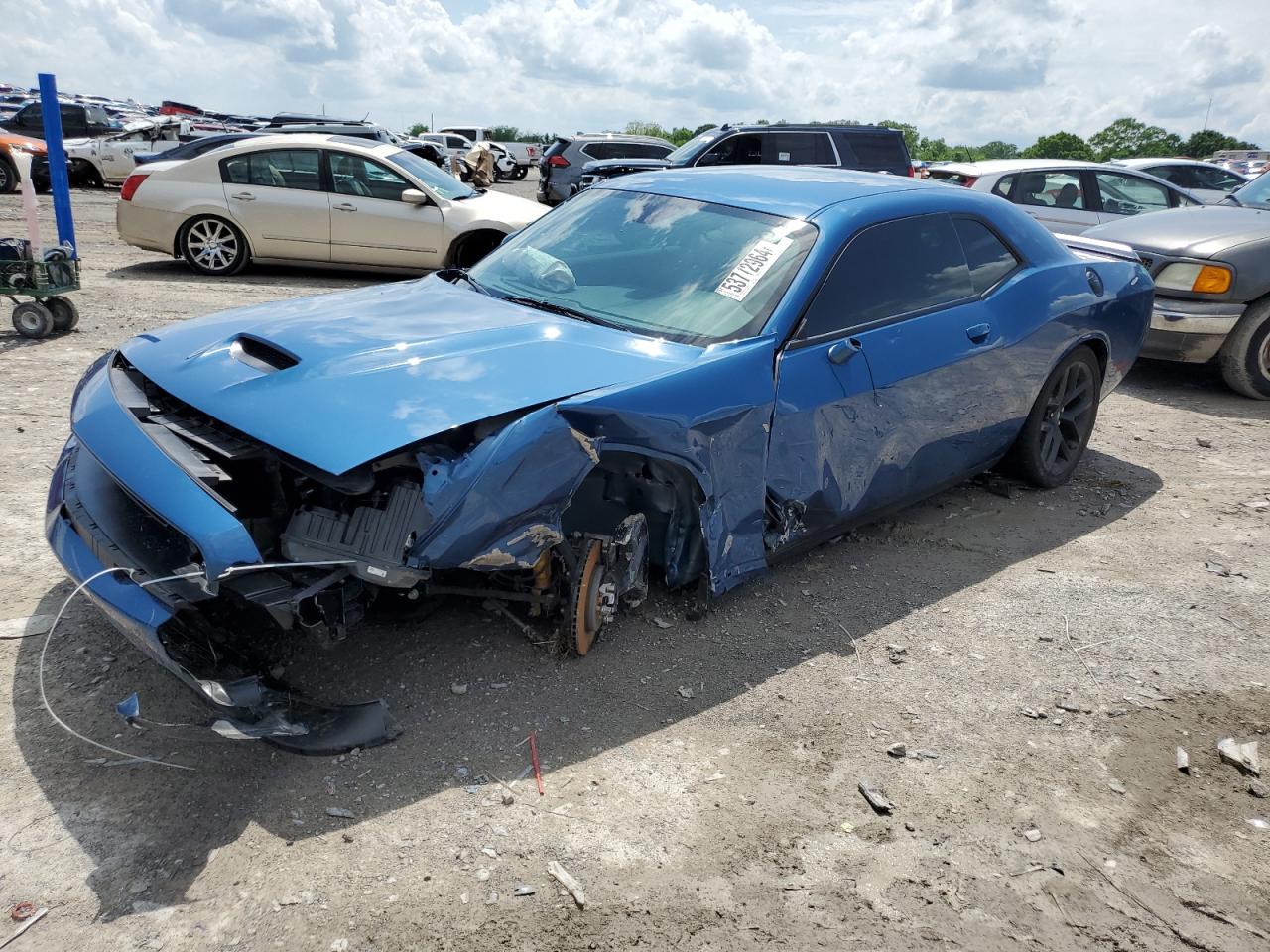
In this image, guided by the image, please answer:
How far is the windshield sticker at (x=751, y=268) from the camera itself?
12.7 ft

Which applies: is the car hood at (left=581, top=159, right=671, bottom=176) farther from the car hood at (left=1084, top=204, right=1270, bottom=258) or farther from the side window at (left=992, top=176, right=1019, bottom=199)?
the car hood at (left=1084, top=204, right=1270, bottom=258)

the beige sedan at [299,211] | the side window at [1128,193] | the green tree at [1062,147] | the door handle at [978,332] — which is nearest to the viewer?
the door handle at [978,332]

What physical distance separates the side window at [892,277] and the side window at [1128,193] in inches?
282

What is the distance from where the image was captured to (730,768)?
3.12 metres

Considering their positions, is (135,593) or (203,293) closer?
(135,593)

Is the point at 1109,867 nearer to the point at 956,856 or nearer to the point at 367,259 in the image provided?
the point at 956,856

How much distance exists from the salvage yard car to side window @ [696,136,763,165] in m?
3.14

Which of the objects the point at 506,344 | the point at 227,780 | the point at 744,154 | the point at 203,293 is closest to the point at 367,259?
the point at 203,293

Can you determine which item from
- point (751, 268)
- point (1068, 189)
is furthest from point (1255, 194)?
point (751, 268)

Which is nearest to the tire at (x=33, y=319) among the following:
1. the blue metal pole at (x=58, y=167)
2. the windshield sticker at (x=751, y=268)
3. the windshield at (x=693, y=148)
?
the blue metal pole at (x=58, y=167)

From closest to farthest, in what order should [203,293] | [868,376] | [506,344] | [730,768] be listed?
1. [730,768]
2. [506,344]
3. [868,376]
4. [203,293]

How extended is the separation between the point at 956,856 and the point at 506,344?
6.93 ft

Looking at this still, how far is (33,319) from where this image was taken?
24.8ft

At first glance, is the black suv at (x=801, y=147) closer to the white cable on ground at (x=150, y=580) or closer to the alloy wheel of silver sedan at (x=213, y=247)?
the alloy wheel of silver sedan at (x=213, y=247)
